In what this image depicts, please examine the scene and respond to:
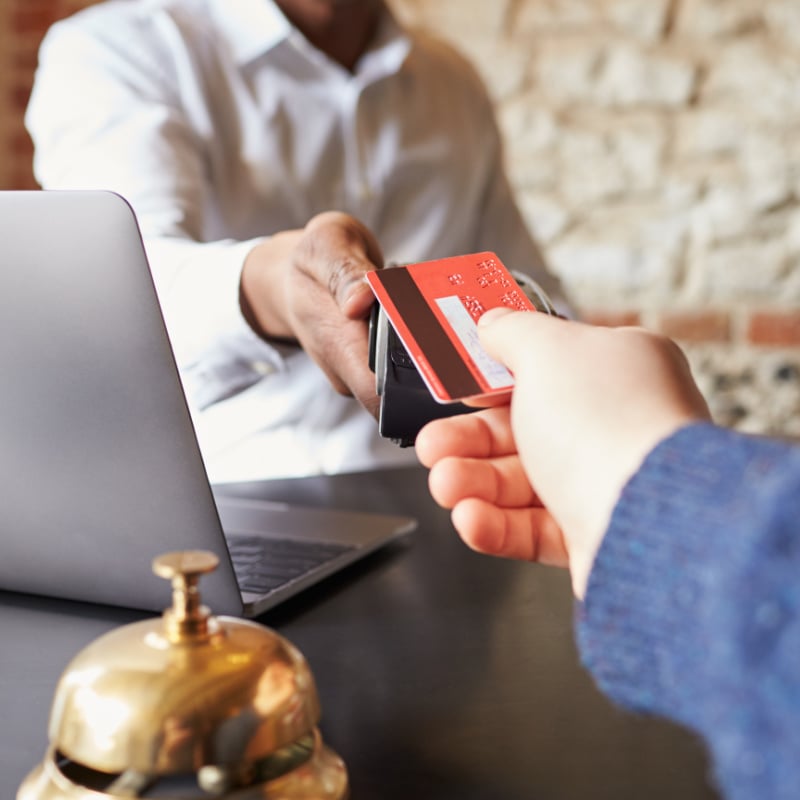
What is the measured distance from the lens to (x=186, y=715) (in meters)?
0.35

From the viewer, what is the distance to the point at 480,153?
5.65 ft

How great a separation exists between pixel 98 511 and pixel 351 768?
9.6 inches

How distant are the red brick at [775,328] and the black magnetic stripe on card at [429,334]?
1.58 meters

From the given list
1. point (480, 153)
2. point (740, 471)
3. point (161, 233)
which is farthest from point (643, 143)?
point (740, 471)

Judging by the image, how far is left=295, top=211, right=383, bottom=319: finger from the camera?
2.28 ft

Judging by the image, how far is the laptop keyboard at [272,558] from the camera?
0.70 m

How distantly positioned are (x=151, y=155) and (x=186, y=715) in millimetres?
1061

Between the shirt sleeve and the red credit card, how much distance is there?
426 mm

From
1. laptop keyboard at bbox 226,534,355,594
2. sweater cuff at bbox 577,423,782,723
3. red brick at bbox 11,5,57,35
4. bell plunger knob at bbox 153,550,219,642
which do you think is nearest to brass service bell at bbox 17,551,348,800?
bell plunger knob at bbox 153,550,219,642

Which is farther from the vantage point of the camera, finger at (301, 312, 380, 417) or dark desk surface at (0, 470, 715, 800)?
finger at (301, 312, 380, 417)

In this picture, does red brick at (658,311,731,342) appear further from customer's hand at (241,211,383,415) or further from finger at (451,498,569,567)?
finger at (451,498,569,567)

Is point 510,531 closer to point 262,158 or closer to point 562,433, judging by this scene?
point 562,433

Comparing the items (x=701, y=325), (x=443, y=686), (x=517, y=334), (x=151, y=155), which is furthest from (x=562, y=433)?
(x=701, y=325)

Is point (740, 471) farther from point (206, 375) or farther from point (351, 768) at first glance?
point (206, 375)
